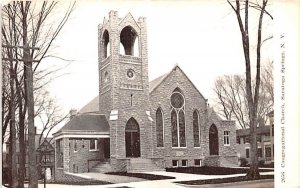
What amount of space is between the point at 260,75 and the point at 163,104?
29.9 inches

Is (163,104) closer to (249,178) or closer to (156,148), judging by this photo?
(156,148)

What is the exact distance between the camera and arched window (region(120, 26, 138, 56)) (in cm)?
362

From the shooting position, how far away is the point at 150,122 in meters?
3.73

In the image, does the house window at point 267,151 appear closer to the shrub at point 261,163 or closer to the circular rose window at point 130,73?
the shrub at point 261,163

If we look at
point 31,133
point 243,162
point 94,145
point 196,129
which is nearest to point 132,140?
point 94,145

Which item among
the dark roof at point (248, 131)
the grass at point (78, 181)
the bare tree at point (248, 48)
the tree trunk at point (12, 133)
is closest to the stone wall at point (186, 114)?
the dark roof at point (248, 131)

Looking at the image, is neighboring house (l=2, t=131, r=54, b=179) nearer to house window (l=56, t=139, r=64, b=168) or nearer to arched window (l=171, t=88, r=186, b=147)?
house window (l=56, t=139, r=64, b=168)

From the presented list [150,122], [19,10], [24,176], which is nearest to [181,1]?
Answer: [150,122]

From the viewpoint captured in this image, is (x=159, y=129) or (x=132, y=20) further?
(x=159, y=129)

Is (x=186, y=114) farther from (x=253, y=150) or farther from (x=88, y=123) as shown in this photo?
(x=88, y=123)

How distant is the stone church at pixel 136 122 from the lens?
358 centimetres

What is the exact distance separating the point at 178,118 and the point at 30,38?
1.25 m

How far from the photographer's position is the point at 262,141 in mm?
3777

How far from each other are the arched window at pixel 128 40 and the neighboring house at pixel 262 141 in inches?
39.8
